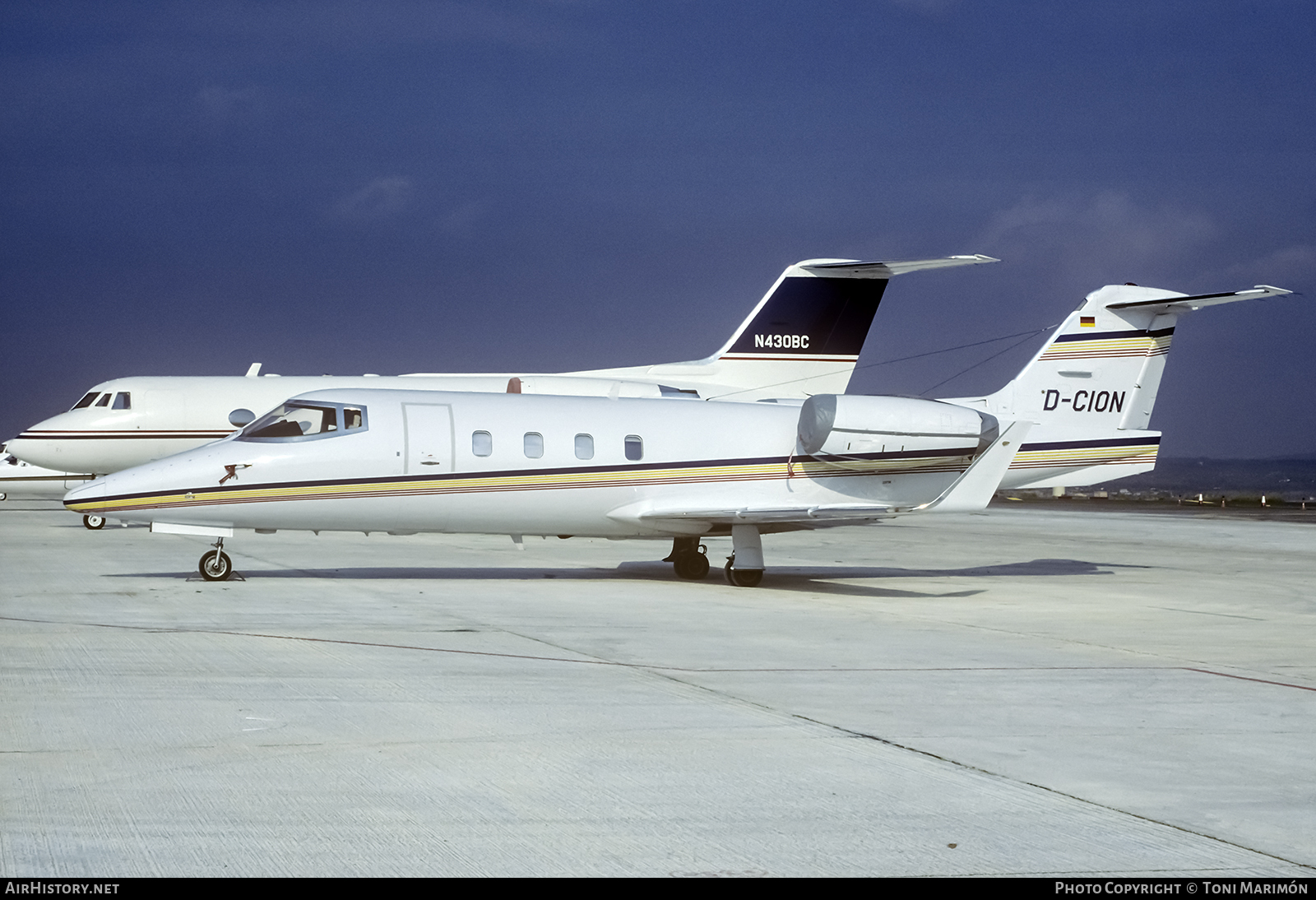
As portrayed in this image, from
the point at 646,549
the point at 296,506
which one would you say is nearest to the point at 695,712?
the point at 296,506

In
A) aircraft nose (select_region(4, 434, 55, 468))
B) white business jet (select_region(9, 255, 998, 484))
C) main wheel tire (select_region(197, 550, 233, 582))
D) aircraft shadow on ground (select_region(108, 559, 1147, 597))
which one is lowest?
aircraft shadow on ground (select_region(108, 559, 1147, 597))

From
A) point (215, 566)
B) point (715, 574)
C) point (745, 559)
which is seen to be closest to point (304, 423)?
point (215, 566)

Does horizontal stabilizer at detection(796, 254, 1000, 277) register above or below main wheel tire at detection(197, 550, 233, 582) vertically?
above

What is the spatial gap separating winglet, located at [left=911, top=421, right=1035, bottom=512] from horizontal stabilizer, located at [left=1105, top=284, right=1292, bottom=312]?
18.2ft

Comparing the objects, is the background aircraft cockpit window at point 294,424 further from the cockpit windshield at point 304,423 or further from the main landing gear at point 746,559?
the main landing gear at point 746,559

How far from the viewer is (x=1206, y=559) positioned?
26.6 metres

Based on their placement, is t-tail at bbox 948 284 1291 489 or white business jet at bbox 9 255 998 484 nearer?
t-tail at bbox 948 284 1291 489

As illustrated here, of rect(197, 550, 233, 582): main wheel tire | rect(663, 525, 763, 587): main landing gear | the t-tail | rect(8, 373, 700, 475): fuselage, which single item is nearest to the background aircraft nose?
rect(197, 550, 233, 582): main wheel tire

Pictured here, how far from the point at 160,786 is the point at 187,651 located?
189 inches

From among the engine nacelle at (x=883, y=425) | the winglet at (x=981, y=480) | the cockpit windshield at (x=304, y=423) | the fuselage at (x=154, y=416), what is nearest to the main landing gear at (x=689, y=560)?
the engine nacelle at (x=883, y=425)

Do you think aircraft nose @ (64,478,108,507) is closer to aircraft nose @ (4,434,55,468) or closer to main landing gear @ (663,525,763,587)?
main landing gear @ (663,525,763,587)

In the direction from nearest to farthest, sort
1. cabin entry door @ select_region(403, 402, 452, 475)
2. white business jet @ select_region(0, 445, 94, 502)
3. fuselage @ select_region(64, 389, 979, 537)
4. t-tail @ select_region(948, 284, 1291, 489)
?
fuselage @ select_region(64, 389, 979, 537), cabin entry door @ select_region(403, 402, 452, 475), t-tail @ select_region(948, 284, 1291, 489), white business jet @ select_region(0, 445, 94, 502)

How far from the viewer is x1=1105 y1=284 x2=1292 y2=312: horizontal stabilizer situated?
20672 mm

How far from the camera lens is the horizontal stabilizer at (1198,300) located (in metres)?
20.7
